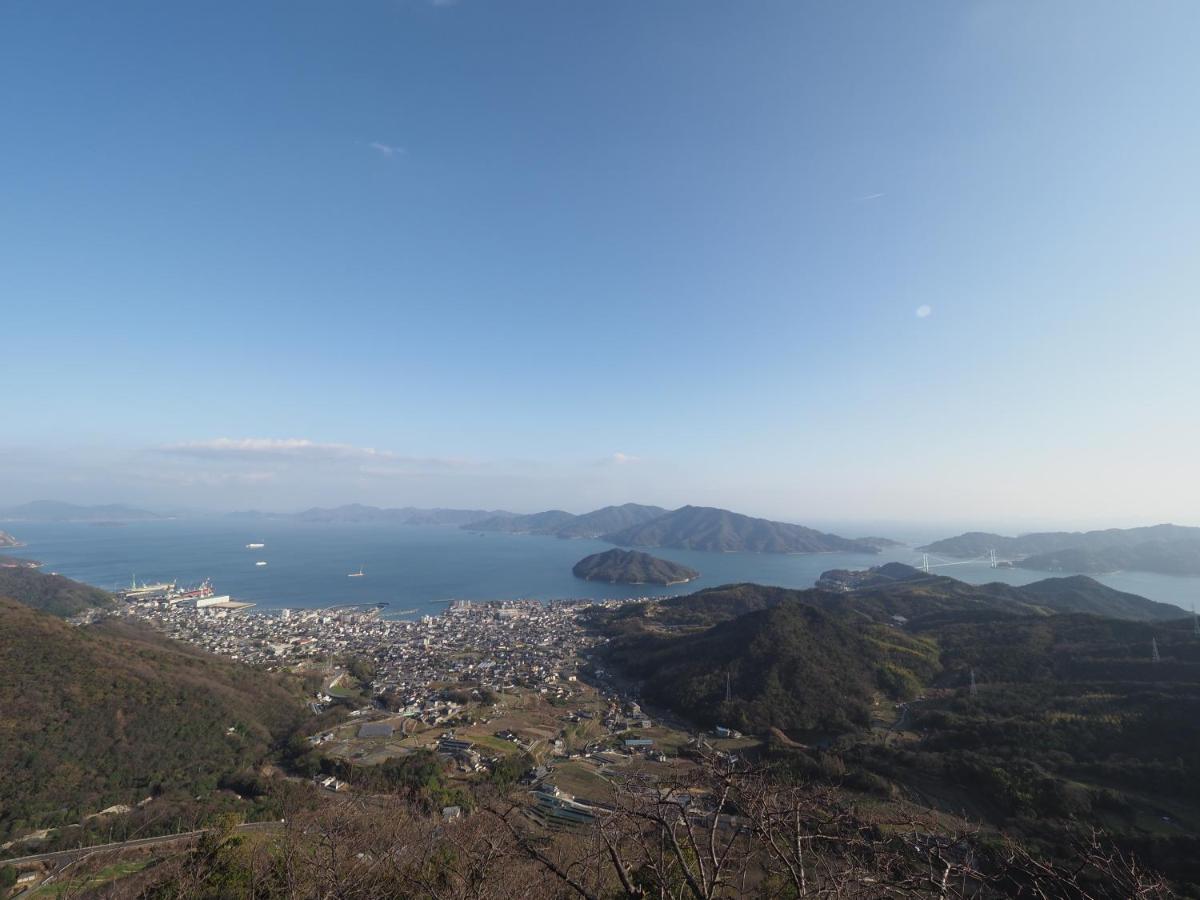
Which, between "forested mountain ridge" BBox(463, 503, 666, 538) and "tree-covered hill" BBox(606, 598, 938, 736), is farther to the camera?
"forested mountain ridge" BBox(463, 503, 666, 538)

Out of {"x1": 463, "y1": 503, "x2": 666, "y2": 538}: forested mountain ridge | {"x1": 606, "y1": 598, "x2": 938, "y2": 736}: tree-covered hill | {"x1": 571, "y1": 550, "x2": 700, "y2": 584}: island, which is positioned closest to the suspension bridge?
{"x1": 571, "y1": 550, "x2": 700, "y2": 584}: island

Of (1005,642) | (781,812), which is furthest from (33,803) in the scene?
(1005,642)

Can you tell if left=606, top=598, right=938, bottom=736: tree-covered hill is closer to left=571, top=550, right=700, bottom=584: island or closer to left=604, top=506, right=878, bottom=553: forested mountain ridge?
left=571, top=550, right=700, bottom=584: island

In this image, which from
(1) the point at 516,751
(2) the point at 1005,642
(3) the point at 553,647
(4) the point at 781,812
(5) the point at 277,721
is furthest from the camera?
(3) the point at 553,647

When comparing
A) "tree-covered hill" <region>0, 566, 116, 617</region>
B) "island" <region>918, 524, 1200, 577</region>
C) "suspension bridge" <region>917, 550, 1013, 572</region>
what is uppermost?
"island" <region>918, 524, 1200, 577</region>

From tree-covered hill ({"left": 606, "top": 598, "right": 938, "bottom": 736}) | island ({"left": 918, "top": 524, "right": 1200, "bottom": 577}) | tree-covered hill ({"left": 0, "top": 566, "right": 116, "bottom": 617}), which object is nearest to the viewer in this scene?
tree-covered hill ({"left": 606, "top": 598, "right": 938, "bottom": 736})

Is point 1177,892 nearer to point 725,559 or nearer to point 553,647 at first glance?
point 553,647

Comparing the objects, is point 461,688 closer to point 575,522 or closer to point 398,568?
point 398,568
